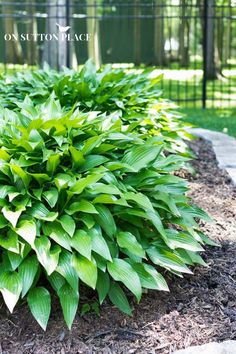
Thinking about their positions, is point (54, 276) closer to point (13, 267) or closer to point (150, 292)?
point (13, 267)

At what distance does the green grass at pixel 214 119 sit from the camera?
371 inches

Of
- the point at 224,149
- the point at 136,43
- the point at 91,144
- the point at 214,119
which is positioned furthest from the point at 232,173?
the point at 136,43

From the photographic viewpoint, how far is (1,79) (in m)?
6.89

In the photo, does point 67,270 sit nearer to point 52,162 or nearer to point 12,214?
point 12,214

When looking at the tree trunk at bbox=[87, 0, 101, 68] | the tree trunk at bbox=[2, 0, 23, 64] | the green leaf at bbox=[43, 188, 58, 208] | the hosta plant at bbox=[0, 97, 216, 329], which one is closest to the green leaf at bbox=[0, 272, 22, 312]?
the hosta plant at bbox=[0, 97, 216, 329]

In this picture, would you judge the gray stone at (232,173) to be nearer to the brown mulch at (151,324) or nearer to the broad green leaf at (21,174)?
the brown mulch at (151,324)

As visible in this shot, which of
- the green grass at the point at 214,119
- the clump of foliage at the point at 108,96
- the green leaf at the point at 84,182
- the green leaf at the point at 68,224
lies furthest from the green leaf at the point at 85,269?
the green grass at the point at 214,119

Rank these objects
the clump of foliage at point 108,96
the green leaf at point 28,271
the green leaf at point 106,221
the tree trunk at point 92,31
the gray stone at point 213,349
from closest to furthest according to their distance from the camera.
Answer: the gray stone at point 213,349 < the green leaf at point 28,271 < the green leaf at point 106,221 < the clump of foliage at point 108,96 < the tree trunk at point 92,31

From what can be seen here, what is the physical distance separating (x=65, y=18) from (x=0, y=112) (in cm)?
786

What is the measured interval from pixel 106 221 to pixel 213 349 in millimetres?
794

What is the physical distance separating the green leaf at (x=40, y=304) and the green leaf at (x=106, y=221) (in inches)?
16.4

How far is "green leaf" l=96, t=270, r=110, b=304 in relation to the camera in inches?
117

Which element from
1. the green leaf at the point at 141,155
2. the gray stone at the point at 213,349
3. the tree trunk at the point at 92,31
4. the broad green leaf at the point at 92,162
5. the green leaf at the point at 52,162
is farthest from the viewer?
the tree trunk at the point at 92,31

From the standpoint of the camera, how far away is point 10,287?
9.33ft
